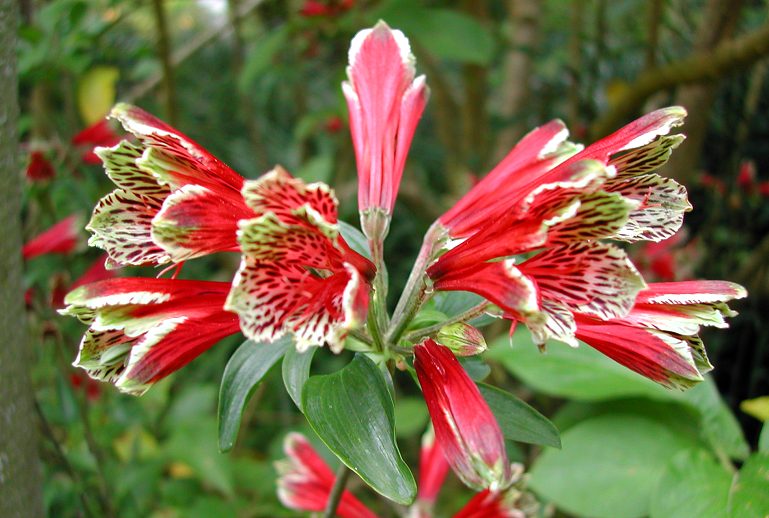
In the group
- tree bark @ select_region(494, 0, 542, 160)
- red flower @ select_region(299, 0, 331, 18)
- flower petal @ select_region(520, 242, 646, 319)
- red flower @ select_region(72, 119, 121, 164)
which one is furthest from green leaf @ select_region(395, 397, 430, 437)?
flower petal @ select_region(520, 242, 646, 319)

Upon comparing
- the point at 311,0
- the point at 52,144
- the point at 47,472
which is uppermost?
the point at 311,0

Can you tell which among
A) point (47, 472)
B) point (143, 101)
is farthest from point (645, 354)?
point (143, 101)

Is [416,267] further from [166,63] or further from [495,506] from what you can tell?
[166,63]

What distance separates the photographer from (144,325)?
1.46 feet

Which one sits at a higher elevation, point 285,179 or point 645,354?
point 285,179

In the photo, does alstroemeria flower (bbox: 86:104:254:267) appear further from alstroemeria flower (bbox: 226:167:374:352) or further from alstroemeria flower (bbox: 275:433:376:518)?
alstroemeria flower (bbox: 275:433:376:518)

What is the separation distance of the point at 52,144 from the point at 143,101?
4.11 ft

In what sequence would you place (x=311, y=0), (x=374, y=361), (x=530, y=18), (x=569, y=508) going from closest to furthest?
(x=374, y=361) < (x=569, y=508) < (x=311, y=0) < (x=530, y=18)

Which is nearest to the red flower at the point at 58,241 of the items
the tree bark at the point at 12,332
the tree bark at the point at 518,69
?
→ the tree bark at the point at 12,332

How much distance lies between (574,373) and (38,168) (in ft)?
2.84

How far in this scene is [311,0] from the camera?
1670 millimetres

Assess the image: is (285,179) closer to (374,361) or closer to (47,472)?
(374,361)

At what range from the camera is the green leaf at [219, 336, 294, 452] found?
1.53 feet

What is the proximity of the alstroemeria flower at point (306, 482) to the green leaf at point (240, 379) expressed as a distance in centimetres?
25
